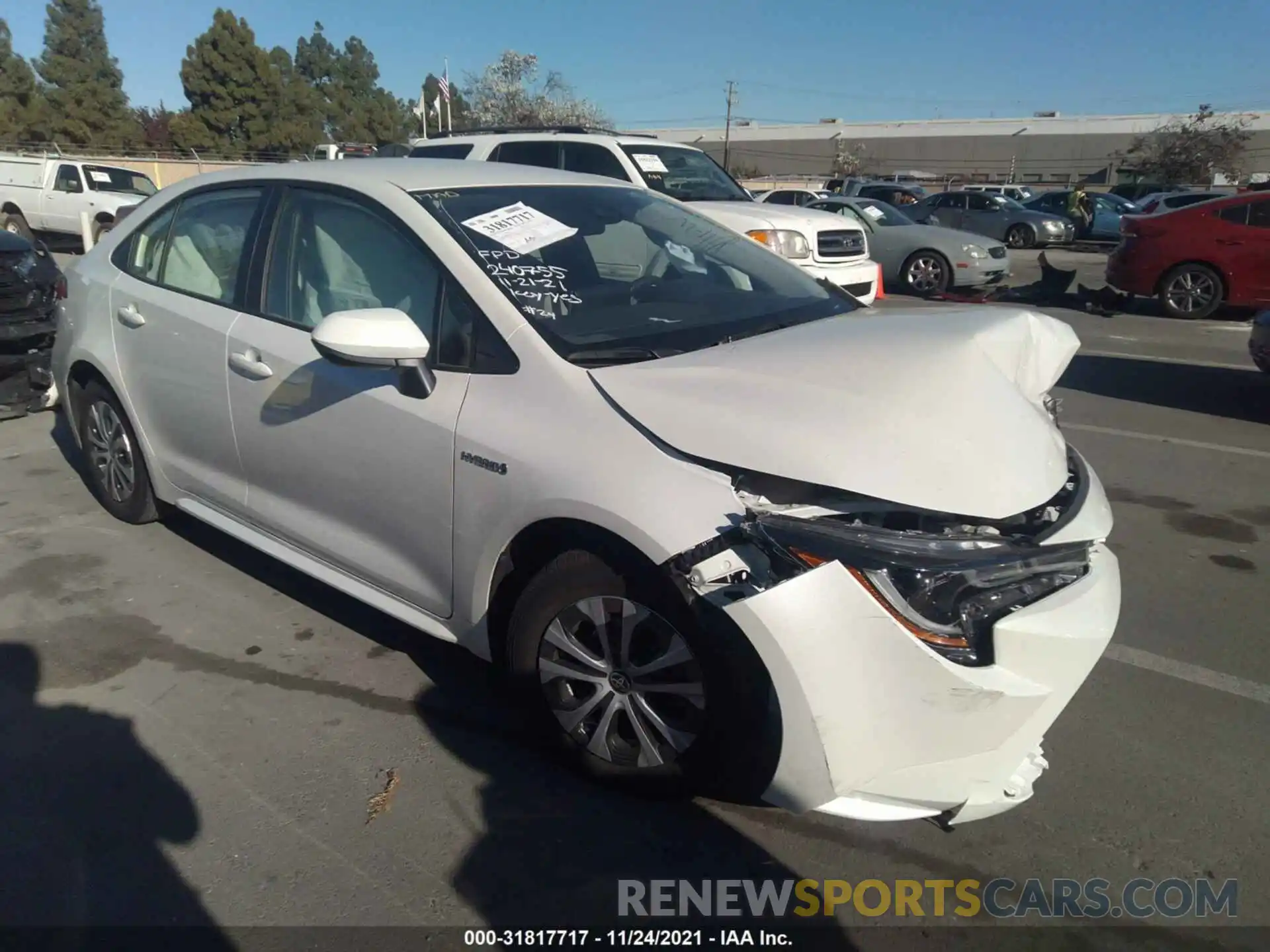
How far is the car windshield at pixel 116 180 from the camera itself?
18797 mm

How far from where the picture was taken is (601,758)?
2705 millimetres

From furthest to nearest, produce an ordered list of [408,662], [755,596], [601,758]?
[408,662], [601,758], [755,596]

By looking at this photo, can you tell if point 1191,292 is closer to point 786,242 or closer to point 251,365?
point 786,242

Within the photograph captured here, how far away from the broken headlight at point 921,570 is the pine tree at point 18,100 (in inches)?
1958

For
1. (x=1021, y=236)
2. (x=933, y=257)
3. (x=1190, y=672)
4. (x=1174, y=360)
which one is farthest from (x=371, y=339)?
(x=1021, y=236)

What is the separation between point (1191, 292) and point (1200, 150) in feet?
138

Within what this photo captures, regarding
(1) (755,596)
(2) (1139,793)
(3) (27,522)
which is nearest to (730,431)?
(1) (755,596)

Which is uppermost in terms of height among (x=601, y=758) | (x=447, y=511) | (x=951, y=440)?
(x=951, y=440)

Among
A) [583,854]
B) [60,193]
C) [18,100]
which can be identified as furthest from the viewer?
[18,100]

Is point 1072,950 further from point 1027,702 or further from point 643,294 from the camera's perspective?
point 643,294

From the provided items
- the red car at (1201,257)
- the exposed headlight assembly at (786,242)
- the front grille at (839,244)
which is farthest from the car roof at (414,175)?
the red car at (1201,257)

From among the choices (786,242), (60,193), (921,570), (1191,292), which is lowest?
(1191,292)

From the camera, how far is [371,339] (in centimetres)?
271

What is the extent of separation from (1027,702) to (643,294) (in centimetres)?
183
